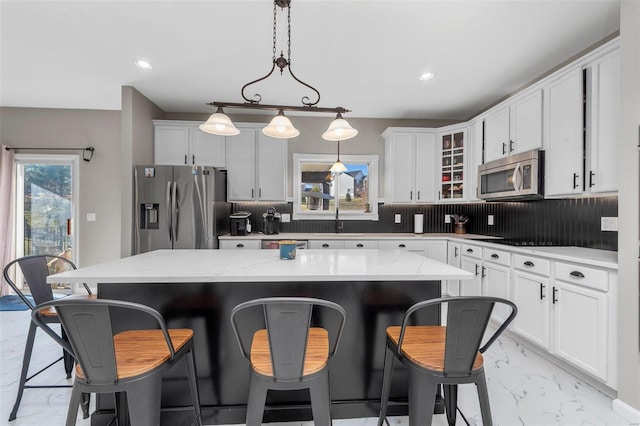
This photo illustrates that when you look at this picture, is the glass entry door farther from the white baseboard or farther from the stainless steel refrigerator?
the white baseboard

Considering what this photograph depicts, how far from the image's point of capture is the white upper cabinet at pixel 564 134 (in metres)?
2.24

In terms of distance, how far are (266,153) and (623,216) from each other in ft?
11.9

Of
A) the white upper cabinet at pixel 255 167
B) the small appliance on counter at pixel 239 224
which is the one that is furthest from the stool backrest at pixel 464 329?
the white upper cabinet at pixel 255 167

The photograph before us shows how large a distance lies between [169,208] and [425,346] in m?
3.11

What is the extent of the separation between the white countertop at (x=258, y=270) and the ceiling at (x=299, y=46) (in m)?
1.84

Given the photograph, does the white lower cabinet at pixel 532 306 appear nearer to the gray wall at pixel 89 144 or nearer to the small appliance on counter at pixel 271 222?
the small appliance on counter at pixel 271 222

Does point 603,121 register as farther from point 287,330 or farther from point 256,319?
point 256,319

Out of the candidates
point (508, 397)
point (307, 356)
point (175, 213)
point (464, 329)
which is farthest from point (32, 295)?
point (508, 397)

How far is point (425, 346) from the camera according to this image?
1284 millimetres

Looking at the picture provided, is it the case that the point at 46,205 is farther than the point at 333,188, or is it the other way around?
the point at 333,188

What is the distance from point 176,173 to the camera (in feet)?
10.7

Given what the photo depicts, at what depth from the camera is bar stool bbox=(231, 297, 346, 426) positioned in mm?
1019

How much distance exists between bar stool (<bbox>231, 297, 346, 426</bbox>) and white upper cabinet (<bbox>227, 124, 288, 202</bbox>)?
9.71ft

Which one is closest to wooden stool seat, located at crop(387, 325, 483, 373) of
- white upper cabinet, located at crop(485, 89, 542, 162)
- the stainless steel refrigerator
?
white upper cabinet, located at crop(485, 89, 542, 162)
